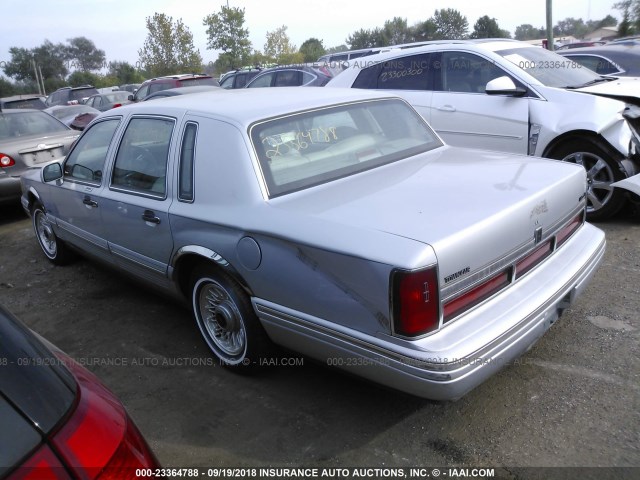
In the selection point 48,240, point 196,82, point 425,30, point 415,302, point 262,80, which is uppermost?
point 425,30

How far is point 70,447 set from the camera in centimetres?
141

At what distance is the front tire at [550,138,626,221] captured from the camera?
17.4 feet

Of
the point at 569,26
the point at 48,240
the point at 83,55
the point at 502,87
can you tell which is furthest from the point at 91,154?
the point at 569,26

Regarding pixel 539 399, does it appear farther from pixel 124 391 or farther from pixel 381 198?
pixel 124 391

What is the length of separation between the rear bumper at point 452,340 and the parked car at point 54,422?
1.12m

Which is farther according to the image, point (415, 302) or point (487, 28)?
point (487, 28)

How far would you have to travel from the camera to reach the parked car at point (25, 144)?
25.1ft

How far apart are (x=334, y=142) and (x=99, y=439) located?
244 centimetres

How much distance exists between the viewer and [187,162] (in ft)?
11.5

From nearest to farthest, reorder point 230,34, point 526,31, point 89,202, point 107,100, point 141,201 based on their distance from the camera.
→ point 141,201, point 89,202, point 107,100, point 230,34, point 526,31

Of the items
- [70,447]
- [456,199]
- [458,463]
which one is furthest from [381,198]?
[70,447]

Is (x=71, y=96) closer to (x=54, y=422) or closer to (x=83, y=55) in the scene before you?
(x=54, y=422)

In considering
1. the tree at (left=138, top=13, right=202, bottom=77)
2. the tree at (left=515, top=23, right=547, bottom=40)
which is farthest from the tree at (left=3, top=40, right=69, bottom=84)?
the tree at (left=515, top=23, right=547, bottom=40)

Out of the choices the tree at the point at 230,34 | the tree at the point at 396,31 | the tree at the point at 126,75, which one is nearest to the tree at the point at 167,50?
the tree at the point at 230,34
